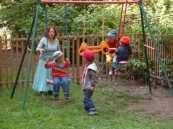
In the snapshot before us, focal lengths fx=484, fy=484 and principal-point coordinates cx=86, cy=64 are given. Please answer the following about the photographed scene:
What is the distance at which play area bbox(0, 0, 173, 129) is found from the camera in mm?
8203

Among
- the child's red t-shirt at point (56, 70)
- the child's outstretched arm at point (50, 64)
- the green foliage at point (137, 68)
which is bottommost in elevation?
the green foliage at point (137, 68)

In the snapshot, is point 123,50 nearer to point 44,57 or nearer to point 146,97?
point 146,97

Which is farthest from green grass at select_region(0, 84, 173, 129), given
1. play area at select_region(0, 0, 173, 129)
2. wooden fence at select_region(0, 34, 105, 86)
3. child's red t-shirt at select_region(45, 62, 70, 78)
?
wooden fence at select_region(0, 34, 105, 86)

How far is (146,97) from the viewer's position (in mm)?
9930

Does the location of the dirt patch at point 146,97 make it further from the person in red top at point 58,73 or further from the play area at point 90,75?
the person in red top at point 58,73

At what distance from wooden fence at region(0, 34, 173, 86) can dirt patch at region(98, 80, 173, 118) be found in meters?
0.55

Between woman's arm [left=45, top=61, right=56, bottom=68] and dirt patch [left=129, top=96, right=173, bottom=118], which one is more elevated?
woman's arm [left=45, top=61, right=56, bottom=68]

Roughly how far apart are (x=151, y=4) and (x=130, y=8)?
615 mm

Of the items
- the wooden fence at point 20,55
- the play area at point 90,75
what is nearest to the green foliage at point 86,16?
the play area at point 90,75

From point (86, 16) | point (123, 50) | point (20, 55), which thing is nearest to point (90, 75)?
point (123, 50)

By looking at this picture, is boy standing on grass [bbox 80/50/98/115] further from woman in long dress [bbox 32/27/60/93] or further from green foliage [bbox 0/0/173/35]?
green foliage [bbox 0/0/173/35]

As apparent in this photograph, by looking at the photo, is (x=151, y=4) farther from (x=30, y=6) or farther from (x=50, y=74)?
(x=50, y=74)

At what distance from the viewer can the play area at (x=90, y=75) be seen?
26.9 ft

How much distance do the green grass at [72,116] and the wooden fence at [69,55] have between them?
0.86 metres
